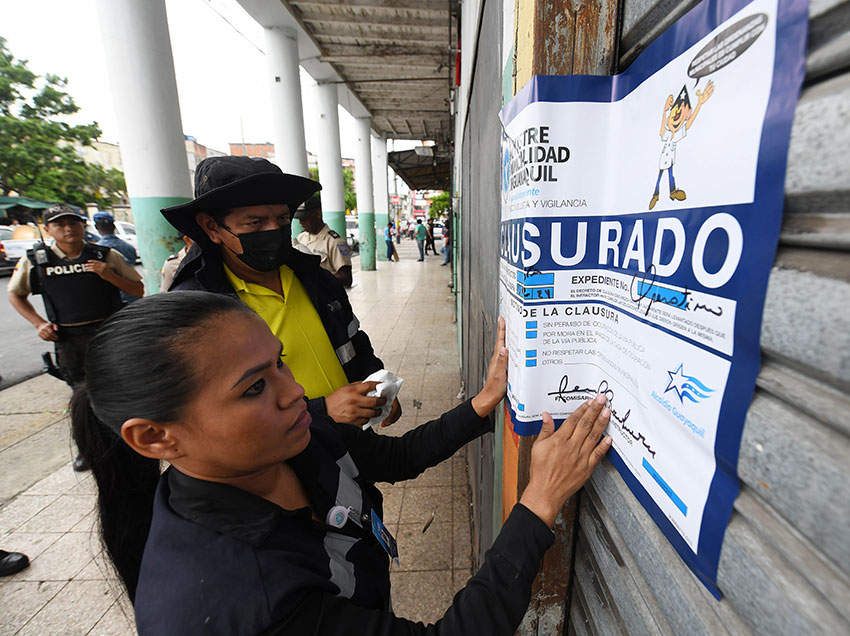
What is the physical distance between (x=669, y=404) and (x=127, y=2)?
5441mm

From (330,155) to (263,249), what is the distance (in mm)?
10975

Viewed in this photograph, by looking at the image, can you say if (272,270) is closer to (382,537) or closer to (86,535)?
(382,537)

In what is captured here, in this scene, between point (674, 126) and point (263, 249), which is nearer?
point (674, 126)

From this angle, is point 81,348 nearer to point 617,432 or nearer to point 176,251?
point 176,251

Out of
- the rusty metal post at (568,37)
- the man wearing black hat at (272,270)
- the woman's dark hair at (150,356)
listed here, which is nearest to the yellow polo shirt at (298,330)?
the man wearing black hat at (272,270)

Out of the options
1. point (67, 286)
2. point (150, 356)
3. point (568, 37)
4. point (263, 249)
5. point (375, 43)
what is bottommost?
point (67, 286)

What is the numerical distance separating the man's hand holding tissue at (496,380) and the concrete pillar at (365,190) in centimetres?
1423

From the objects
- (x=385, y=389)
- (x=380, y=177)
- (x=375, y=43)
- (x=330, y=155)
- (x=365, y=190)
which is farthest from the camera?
(x=380, y=177)

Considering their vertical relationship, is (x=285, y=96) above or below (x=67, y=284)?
above

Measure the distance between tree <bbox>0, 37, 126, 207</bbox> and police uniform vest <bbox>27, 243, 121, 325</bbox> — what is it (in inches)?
985

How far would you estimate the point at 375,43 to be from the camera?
9.00 metres

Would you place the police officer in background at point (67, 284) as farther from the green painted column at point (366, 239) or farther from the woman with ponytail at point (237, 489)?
the green painted column at point (366, 239)

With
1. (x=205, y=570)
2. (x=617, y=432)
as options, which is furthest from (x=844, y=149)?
(x=205, y=570)

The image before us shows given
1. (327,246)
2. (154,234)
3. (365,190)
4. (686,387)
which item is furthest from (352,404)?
(365,190)
